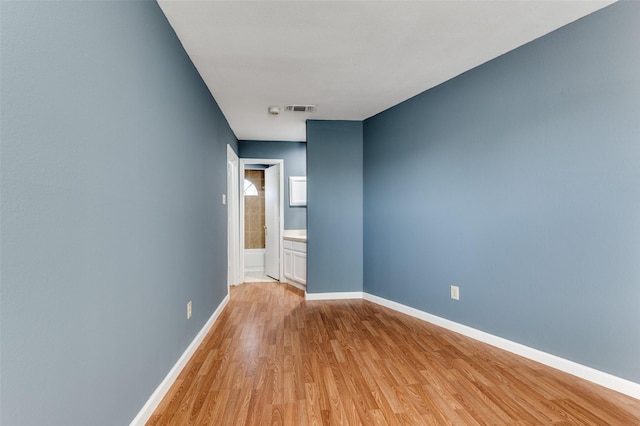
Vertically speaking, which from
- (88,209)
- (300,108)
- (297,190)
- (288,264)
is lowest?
(288,264)

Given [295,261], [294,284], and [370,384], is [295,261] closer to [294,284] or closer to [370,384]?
[294,284]

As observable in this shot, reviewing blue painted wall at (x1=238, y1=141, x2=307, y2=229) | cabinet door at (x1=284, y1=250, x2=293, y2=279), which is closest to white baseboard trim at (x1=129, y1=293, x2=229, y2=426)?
cabinet door at (x1=284, y1=250, x2=293, y2=279)

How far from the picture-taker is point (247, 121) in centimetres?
396

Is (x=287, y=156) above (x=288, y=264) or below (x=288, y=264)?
above

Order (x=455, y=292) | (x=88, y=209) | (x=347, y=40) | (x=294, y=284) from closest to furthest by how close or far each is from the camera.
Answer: (x=88, y=209) < (x=347, y=40) < (x=455, y=292) < (x=294, y=284)

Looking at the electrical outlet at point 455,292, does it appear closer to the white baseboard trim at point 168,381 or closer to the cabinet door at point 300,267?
the cabinet door at point 300,267

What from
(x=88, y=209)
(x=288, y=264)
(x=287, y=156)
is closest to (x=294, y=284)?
(x=288, y=264)

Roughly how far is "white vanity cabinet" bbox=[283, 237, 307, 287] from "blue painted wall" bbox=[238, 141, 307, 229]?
472mm

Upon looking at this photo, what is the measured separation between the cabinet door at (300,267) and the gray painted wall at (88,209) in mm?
2379

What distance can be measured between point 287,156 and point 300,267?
1.91m

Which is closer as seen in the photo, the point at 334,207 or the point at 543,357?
the point at 543,357

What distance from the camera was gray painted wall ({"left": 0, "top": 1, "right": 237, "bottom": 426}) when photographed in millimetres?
822

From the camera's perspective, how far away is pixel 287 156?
16.6 ft

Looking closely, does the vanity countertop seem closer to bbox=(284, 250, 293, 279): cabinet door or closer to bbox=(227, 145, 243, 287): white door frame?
bbox=(284, 250, 293, 279): cabinet door
